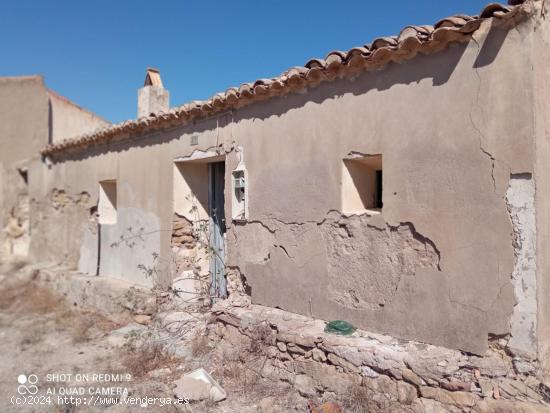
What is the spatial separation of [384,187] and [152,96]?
5.97 metres

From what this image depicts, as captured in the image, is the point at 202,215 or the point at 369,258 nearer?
the point at 369,258

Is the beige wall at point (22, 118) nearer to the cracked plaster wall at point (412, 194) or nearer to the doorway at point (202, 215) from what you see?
the doorway at point (202, 215)

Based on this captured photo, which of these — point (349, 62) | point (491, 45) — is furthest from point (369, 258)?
point (491, 45)

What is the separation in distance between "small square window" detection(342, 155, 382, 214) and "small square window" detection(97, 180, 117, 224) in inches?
221

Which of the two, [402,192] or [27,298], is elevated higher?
[402,192]

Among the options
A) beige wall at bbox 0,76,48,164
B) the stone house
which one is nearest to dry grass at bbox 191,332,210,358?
the stone house

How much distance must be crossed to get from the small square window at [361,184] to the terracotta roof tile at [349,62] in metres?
0.87

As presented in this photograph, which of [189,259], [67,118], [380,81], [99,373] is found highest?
[67,118]

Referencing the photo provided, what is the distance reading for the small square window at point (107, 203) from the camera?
843cm

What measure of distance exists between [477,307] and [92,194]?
7.54 metres

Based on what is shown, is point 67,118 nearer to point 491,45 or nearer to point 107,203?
point 107,203

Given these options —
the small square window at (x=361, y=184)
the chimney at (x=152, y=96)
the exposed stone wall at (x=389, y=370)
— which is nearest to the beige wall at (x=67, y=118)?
the chimney at (x=152, y=96)

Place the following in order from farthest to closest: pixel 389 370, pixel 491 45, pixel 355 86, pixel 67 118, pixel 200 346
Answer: pixel 67 118
pixel 200 346
pixel 355 86
pixel 389 370
pixel 491 45

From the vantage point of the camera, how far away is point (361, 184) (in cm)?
439
